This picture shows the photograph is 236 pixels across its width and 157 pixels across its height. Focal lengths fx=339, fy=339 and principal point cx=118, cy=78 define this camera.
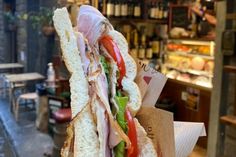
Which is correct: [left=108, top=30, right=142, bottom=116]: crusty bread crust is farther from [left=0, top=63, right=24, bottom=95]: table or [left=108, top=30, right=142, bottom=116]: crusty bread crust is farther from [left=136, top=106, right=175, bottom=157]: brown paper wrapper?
[left=0, top=63, right=24, bottom=95]: table

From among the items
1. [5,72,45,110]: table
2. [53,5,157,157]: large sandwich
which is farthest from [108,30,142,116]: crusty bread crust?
[5,72,45,110]: table

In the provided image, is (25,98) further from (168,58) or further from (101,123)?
(101,123)

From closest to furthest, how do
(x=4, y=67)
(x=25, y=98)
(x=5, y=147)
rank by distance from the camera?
(x=5, y=147), (x=25, y=98), (x=4, y=67)

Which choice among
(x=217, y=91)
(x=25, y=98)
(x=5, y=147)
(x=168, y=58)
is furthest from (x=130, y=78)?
(x=168, y=58)

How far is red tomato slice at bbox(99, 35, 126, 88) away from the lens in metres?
0.63

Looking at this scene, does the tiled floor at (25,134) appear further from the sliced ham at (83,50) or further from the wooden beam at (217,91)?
the sliced ham at (83,50)

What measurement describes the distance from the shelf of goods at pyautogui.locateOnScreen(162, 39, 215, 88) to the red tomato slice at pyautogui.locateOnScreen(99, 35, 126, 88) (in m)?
3.83

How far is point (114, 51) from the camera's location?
0.64 m

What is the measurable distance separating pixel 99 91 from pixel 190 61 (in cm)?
434

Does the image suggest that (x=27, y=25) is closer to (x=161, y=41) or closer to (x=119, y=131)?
(x=161, y=41)

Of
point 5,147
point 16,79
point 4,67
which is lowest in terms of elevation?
point 5,147

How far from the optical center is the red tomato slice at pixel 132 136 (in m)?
0.61

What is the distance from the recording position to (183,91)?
4.73 metres

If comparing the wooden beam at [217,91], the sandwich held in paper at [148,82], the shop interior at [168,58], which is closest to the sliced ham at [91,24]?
the sandwich held in paper at [148,82]
